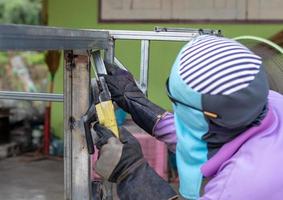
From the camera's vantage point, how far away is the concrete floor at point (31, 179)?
15.6ft

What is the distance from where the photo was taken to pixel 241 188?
1.28 m

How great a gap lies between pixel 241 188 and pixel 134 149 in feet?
1.21

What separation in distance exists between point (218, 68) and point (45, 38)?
41 cm

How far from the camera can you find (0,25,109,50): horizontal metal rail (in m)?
1.17

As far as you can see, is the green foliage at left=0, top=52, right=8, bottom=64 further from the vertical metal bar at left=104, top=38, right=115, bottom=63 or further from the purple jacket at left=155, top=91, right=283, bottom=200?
the purple jacket at left=155, top=91, right=283, bottom=200

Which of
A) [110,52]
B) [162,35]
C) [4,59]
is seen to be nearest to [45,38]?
[110,52]

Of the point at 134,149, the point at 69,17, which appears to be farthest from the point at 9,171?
the point at 134,149

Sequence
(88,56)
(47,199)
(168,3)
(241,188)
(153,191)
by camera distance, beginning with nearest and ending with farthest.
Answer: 1. (241,188)
2. (153,191)
3. (88,56)
4. (47,199)
5. (168,3)

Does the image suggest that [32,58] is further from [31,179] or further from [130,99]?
[130,99]

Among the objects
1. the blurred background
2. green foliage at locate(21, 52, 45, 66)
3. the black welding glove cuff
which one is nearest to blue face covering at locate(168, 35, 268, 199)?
the black welding glove cuff

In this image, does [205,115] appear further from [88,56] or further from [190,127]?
[88,56]

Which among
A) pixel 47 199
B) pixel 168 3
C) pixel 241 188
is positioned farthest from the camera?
pixel 168 3

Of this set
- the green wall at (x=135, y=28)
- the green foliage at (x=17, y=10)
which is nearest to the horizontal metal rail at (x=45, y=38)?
the green wall at (x=135, y=28)

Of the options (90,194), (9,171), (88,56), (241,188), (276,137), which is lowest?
(9,171)
